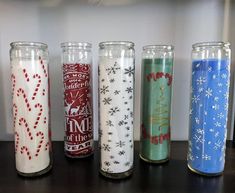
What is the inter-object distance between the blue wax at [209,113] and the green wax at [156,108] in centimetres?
5

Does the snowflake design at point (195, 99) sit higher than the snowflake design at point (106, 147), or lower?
higher

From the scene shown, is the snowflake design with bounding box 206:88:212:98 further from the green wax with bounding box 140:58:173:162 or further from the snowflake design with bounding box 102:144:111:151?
the snowflake design with bounding box 102:144:111:151

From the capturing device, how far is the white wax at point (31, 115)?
0.43 metres

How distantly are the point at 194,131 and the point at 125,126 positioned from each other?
138mm

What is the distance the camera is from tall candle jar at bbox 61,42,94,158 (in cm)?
51

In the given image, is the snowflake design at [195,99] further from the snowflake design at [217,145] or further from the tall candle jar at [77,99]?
the tall candle jar at [77,99]

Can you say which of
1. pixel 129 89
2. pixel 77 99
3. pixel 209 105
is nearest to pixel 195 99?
pixel 209 105

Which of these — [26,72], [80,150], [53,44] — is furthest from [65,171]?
[53,44]

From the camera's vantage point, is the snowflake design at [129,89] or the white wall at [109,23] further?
the white wall at [109,23]

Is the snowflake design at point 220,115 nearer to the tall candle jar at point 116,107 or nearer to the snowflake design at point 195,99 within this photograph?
the snowflake design at point 195,99

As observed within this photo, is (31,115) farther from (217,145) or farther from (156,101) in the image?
(217,145)

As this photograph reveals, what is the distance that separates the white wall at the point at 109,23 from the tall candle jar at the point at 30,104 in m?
0.19

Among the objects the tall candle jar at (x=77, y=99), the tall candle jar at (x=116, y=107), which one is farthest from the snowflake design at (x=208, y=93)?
the tall candle jar at (x=77, y=99)

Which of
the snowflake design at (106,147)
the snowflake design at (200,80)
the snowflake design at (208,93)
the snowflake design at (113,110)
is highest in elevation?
the snowflake design at (200,80)
